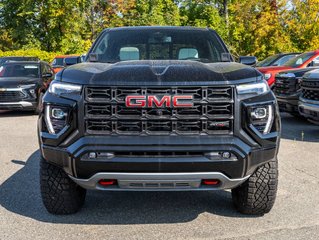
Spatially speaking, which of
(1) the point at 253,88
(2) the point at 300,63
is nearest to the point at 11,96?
(2) the point at 300,63

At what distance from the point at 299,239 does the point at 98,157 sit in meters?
1.78

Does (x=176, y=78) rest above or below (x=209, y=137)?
above

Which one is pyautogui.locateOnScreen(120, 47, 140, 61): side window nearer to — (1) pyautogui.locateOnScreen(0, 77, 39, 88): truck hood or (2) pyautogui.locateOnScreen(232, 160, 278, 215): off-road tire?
(2) pyautogui.locateOnScreen(232, 160, 278, 215): off-road tire

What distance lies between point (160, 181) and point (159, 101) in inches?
25.2

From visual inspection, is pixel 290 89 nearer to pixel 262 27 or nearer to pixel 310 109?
pixel 310 109

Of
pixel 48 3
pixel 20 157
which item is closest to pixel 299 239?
pixel 20 157

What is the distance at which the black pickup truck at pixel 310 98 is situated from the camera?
7.82 meters

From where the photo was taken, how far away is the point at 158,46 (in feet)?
17.0

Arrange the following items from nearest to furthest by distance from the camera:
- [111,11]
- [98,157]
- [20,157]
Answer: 1. [98,157]
2. [20,157]
3. [111,11]

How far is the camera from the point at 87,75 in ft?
12.1

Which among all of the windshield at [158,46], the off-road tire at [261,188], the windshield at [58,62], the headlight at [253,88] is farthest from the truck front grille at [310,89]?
the windshield at [58,62]

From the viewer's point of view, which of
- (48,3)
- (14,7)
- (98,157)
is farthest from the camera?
(14,7)

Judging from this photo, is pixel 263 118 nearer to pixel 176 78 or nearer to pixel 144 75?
pixel 176 78

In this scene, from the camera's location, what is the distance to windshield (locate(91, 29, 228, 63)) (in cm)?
504
